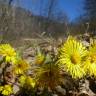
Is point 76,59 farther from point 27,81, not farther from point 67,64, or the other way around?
point 27,81

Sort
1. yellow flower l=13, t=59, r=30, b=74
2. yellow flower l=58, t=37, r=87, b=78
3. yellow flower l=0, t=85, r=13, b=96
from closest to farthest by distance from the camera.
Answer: yellow flower l=58, t=37, r=87, b=78 < yellow flower l=0, t=85, r=13, b=96 < yellow flower l=13, t=59, r=30, b=74

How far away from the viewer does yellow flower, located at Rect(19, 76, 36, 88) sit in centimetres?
291

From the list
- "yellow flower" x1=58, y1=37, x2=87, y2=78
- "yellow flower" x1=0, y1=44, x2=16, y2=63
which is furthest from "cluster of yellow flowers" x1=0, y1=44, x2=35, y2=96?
"yellow flower" x1=58, y1=37, x2=87, y2=78

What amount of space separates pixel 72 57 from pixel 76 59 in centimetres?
3

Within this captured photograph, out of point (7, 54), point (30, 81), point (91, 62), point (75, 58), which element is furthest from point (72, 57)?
point (7, 54)

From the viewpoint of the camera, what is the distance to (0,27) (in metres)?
4.57

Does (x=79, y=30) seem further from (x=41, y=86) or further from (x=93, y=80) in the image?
(x=41, y=86)

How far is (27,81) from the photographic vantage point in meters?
2.93

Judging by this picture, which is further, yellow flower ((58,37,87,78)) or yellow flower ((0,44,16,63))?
yellow flower ((0,44,16,63))

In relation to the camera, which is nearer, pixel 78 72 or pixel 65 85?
pixel 78 72

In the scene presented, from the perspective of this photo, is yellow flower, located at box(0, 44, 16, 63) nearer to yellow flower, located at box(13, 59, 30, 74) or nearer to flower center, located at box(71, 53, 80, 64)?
yellow flower, located at box(13, 59, 30, 74)

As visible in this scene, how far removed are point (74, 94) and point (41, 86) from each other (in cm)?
29

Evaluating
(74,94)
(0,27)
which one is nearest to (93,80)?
(74,94)

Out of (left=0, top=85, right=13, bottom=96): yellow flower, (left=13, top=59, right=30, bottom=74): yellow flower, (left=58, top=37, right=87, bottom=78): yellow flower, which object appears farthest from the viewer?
(left=13, top=59, right=30, bottom=74): yellow flower
